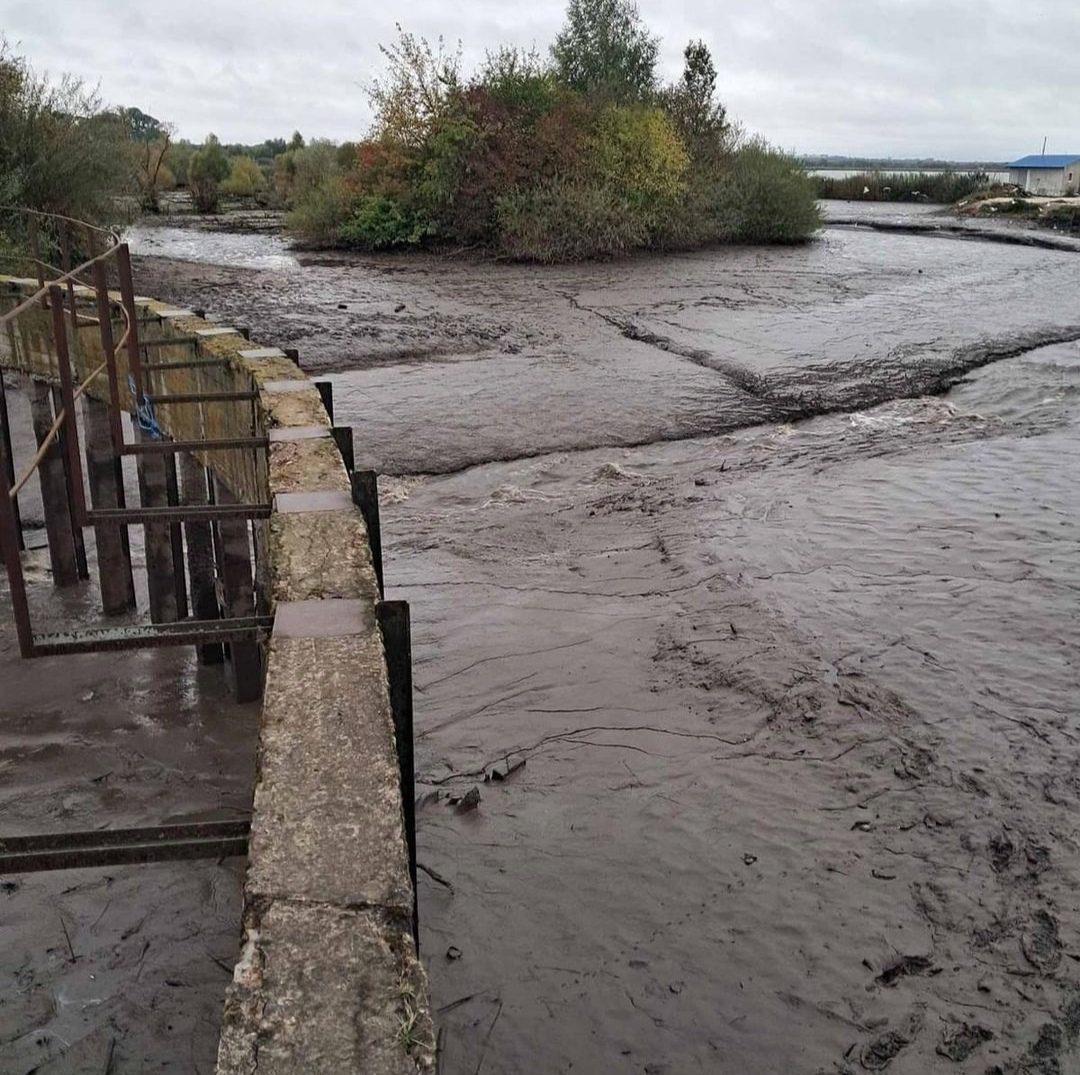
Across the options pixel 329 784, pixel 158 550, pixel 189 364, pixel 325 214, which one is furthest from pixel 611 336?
pixel 325 214

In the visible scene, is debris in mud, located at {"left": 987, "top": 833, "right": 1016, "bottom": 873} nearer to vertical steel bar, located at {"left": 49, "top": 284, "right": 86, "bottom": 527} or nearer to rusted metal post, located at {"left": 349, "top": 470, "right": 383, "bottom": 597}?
rusted metal post, located at {"left": 349, "top": 470, "right": 383, "bottom": 597}

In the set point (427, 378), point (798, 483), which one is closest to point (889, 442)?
point (798, 483)

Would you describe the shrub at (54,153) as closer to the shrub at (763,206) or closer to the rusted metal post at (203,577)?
the rusted metal post at (203,577)

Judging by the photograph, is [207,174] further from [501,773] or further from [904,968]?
[904,968]

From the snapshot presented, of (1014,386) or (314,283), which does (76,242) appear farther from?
(1014,386)

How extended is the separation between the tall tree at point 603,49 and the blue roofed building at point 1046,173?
26.6 meters

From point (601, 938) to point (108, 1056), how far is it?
5.27 feet

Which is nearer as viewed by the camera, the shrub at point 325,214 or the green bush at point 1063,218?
the shrub at point 325,214

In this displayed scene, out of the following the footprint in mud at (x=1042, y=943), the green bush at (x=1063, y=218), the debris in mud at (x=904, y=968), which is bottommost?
the debris in mud at (x=904, y=968)

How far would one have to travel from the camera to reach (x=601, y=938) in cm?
374

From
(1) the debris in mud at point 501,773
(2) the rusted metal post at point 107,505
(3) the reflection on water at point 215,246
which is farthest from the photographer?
(3) the reflection on water at point 215,246

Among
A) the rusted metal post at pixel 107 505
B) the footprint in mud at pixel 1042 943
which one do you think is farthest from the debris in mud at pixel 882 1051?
the rusted metal post at pixel 107 505

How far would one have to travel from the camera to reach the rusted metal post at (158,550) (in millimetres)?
7355

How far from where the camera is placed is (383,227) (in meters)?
23.8
